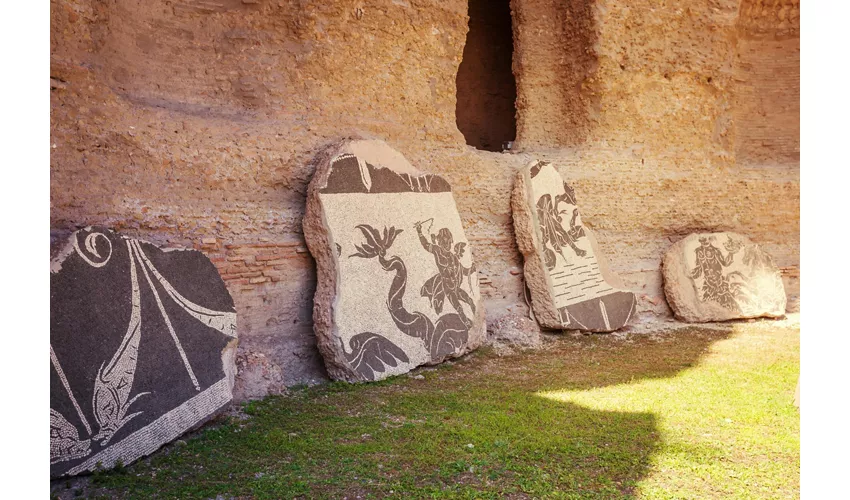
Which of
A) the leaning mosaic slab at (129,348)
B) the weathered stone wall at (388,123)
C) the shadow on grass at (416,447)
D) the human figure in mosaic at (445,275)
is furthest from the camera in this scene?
the human figure in mosaic at (445,275)

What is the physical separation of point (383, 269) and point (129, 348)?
6.21 feet

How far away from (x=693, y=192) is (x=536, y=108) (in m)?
1.97

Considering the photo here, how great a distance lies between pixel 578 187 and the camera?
22.4 feet

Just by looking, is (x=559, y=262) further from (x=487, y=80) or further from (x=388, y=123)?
(x=487, y=80)

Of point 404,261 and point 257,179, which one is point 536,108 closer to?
point 404,261

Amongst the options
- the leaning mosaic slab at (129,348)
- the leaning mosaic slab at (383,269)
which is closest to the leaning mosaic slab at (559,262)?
the leaning mosaic slab at (383,269)

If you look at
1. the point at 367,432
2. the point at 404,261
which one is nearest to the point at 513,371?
the point at 404,261

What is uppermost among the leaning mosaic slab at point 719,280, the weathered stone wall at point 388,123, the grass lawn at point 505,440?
the weathered stone wall at point 388,123

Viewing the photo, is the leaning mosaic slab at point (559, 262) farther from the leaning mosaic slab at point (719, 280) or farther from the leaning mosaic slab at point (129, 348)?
the leaning mosaic slab at point (129, 348)

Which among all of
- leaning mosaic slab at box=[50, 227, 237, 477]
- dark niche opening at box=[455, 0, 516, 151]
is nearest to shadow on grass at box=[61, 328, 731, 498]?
leaning mosaic slab at box=[50, 227, 237, 477]

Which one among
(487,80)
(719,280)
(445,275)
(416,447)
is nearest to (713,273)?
(719,280)

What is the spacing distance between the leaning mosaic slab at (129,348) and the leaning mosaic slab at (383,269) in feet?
2.86

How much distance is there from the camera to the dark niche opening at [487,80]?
846 cm

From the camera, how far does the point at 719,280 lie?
278 inches
